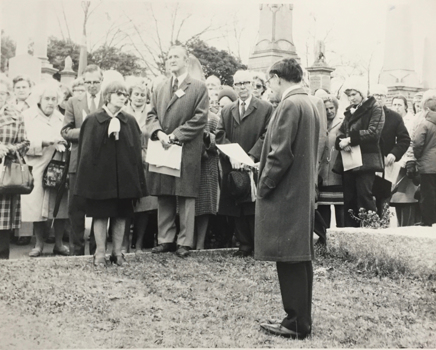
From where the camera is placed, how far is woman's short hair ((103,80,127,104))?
6.33 meters

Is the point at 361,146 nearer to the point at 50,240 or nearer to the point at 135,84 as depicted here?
the point at 135,84

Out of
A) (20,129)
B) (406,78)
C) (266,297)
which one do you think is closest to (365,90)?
(406,78)

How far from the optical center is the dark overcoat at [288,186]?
463 centimetres

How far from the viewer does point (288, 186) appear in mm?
4668

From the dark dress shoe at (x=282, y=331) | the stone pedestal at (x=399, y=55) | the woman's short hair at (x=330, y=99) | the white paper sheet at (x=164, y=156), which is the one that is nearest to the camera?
the dark dress shoe at (x=282, y=331)

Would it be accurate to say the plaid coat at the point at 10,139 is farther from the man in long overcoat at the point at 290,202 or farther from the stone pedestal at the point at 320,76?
the stone pedestal at the point at 320,76

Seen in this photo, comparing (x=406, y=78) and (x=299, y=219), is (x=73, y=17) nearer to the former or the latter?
(x=299, y=219)

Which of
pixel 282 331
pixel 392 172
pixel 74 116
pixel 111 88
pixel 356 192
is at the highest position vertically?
pixel 111 88

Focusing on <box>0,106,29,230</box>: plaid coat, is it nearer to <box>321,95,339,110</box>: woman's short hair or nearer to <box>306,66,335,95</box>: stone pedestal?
<box>321,95,339,110</box>: woman's short hair

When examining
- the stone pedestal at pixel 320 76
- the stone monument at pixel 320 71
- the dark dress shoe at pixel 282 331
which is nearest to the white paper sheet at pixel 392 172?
the stone monument at pixel 320 71

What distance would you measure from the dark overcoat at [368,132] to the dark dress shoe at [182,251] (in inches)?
81.4

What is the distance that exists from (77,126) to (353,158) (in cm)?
291

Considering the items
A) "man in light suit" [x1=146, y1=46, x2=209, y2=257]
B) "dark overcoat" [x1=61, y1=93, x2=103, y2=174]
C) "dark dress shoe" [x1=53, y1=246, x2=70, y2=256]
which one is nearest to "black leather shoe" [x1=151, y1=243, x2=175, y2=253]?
"man in light suit" [x1=146, y1=46, x2=209, y2=257]

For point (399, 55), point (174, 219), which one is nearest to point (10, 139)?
point (174, 219)
